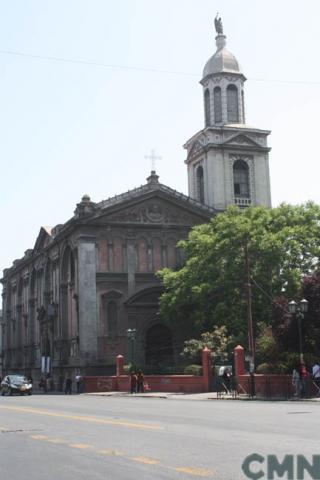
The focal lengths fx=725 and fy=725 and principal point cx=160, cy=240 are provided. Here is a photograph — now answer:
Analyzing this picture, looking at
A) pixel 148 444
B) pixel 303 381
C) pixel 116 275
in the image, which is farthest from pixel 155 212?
pixel 148 444

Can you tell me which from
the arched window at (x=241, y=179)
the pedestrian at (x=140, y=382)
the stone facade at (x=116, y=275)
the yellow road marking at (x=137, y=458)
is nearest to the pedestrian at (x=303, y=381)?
the pedestrian at (x=140, y=382)

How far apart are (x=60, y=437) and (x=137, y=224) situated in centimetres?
4286

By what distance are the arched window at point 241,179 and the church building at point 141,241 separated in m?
0.09

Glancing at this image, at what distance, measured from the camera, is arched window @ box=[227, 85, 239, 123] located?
6150 centimetres

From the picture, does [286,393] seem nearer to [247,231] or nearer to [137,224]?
[247,231]

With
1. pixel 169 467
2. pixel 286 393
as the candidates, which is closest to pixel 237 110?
pixel 286 393

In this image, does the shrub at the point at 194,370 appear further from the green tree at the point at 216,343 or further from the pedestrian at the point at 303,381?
the pedestrian at the point at 303,381

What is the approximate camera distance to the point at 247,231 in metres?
44.7

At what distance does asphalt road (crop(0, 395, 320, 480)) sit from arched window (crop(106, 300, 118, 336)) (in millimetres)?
35291

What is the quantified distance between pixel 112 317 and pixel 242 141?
18.6 m

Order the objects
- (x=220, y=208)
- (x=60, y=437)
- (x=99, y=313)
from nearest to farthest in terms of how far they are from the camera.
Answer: (x=60, y=437)
(x=99, y=313)
(x=220, y=208)

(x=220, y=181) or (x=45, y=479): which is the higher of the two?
(x=220, y=181)

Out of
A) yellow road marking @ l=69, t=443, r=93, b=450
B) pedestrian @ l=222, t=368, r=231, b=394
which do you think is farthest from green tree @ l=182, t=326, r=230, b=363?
yellow road marking @ l=69, t=443, r=93, b=450

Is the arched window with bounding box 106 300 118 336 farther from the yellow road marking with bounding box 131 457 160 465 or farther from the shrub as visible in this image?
the yellow road marking with bounding box 131 457 160 465
